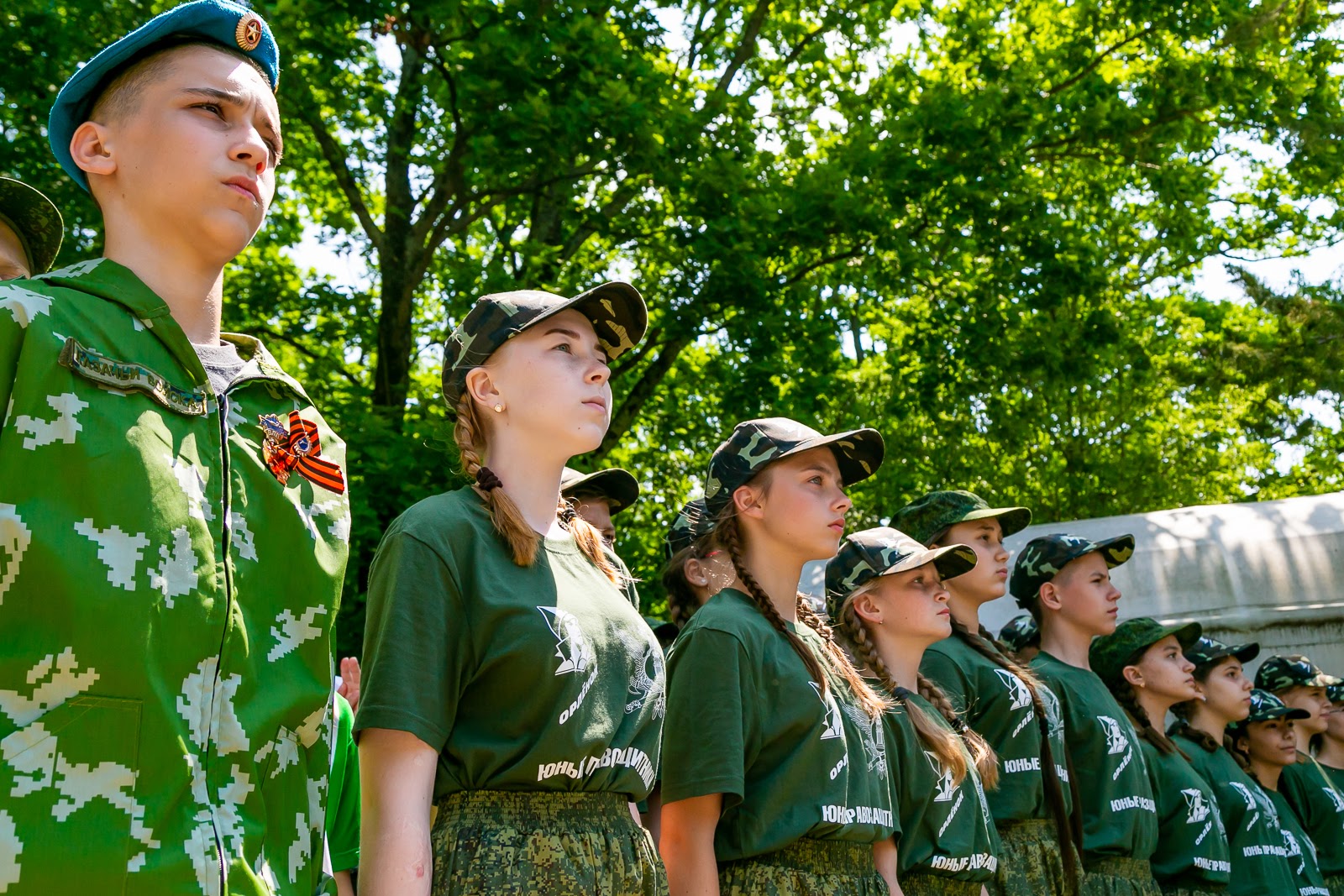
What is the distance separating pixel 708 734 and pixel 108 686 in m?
2.33

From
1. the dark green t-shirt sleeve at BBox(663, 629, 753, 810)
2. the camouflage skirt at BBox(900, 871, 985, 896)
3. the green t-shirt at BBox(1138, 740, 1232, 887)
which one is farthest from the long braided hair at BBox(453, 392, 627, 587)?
the green t-shirt at BBox(1138, 740, 1232, 887)

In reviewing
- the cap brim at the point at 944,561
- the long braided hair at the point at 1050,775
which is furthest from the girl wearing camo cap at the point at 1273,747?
the cap brim at the point at 944,561

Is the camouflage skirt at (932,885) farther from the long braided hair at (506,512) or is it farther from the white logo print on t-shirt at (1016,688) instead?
the long braided hair at (506,512)

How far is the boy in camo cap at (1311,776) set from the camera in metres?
8.92

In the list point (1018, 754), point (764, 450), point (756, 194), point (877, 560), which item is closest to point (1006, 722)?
point (1018, 754)

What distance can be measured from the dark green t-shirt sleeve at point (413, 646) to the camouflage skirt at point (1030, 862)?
3.26m

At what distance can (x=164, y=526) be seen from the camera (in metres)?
2.01

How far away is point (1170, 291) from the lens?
21453 millimetres

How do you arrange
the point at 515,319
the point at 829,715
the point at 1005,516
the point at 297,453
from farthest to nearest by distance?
the point at 1005,516, the point at 829,715, the point at 515,319, the point at 297,453

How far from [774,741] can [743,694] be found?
0.18 m

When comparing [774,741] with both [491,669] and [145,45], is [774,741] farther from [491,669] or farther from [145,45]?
[145,45]

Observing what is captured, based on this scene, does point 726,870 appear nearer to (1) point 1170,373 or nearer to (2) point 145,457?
(2) point 145,457

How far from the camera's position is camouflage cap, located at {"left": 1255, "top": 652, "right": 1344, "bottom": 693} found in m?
9.03

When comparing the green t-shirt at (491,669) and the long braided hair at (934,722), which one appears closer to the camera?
the green t-shirt at (491,669)
